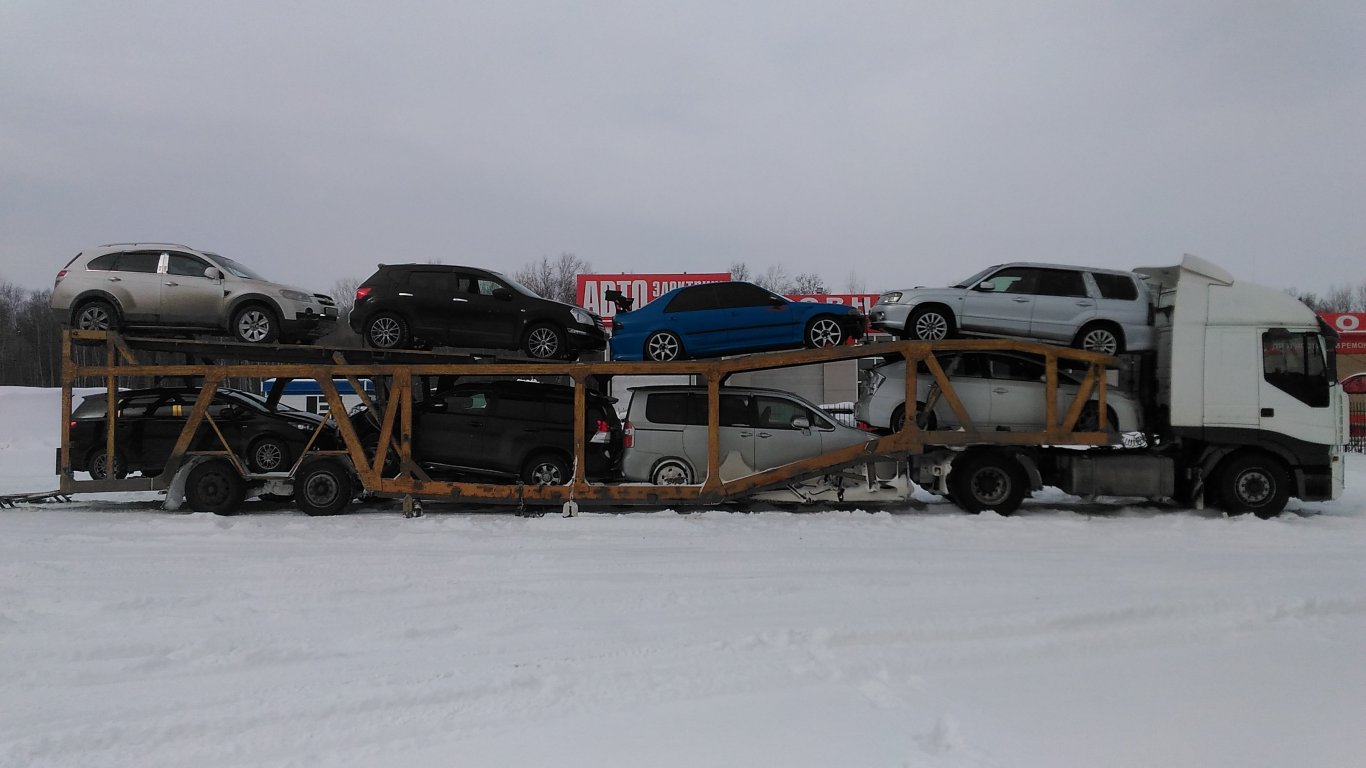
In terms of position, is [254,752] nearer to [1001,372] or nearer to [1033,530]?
[1033,530]

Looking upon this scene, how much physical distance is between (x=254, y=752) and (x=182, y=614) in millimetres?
2604

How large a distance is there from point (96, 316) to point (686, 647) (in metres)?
9.37

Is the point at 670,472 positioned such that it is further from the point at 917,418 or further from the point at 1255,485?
the point at 1255,485

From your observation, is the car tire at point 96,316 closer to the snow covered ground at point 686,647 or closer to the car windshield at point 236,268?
the car windshield at point 236,268

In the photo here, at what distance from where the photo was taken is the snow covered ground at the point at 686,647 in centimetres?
370

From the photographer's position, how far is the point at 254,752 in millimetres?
3590

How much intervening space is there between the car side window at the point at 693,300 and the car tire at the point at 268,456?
524cm


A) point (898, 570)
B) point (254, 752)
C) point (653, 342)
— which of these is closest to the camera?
point (254, 752)

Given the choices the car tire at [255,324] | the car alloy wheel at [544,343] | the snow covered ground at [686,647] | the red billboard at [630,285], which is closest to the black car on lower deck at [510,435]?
the car alloy wheel at [544,343]

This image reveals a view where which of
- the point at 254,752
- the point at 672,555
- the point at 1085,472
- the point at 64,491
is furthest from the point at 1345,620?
the point at 64,491

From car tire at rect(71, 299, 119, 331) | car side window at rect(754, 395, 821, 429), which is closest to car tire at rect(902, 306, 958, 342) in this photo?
car side window at rect(754, 395, 821, 429)

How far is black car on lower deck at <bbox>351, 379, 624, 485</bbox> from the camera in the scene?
10195 mm

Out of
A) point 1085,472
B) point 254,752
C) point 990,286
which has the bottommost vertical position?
point 254,752

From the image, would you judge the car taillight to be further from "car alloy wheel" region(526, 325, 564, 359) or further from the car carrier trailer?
"car alloy wheel" region(526, 325, 564, 359)
